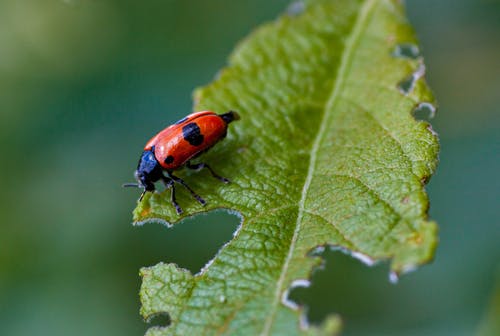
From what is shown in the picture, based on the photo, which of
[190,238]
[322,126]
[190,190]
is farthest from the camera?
[190,238]

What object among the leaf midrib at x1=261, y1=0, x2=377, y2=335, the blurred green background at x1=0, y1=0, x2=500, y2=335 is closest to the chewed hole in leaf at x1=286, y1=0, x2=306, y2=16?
the leaf midrib at x1=261, y1=0, x2=377, y2=335

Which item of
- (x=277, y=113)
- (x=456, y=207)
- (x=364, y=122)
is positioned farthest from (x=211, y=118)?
(x=456, y=207)

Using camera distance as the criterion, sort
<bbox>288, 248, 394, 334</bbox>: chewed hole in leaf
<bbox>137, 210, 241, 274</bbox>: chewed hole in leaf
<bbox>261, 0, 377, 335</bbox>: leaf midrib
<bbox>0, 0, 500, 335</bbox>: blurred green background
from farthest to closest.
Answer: <bbox>137, 210, 241, 274</bbox>: chewed hole in leaf, <bbox>288, 248, 394, 334</bbox>: chewed hole in leaf, <bbox>0, 0, 500, 335</bbox>: blurred green background, <bbox>261, 0, 377, 335</bbox>: leaf midrib

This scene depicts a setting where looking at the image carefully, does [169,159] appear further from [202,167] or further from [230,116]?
[230,116]

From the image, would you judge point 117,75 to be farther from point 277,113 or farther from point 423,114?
point 423,114

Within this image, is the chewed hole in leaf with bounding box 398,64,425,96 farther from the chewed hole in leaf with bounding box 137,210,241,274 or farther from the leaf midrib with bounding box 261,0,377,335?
the chewed hole in leaf with bounding box 137,210,241,274

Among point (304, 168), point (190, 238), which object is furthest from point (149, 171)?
point (190, 238)

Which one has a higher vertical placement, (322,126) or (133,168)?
(133,168)
